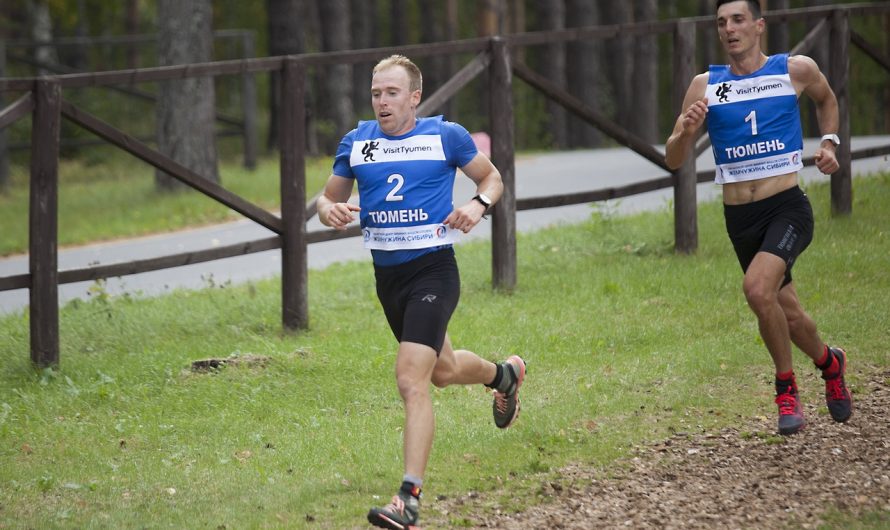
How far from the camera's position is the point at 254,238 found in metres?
15.6

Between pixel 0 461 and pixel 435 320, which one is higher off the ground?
pixel 435 320

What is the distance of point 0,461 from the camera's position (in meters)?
6.76

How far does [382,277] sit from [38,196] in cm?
344

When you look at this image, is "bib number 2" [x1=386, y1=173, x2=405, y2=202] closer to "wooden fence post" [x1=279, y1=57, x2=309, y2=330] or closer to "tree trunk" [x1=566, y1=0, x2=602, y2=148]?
"wooden fence post" [x1=279, y1=57, x2=309, y2=330]

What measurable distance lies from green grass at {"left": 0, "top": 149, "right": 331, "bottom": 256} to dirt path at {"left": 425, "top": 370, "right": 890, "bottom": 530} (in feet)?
38.9

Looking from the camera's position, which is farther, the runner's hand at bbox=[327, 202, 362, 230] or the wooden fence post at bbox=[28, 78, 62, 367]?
the wooden fence post at bbox=[28, 78, 62, 367]

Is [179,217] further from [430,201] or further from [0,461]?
[430,201]

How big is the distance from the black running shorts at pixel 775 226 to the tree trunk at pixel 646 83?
86.5ft

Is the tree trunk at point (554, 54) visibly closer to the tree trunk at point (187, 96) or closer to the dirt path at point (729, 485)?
the tree trunk at point (187, 96)

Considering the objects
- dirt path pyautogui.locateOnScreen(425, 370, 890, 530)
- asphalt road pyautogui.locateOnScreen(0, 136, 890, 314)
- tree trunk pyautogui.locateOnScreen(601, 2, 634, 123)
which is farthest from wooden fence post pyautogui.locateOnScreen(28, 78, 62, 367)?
tree trunk pyautogui.locateOnScreen(601, 2, 634, 123)

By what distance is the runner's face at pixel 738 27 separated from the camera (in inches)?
264

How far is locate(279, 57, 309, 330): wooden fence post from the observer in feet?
30.4

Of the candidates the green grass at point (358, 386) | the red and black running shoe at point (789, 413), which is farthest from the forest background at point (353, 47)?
the red and black running shoe at point (789, 413)

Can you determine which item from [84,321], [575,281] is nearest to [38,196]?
[84,321]
